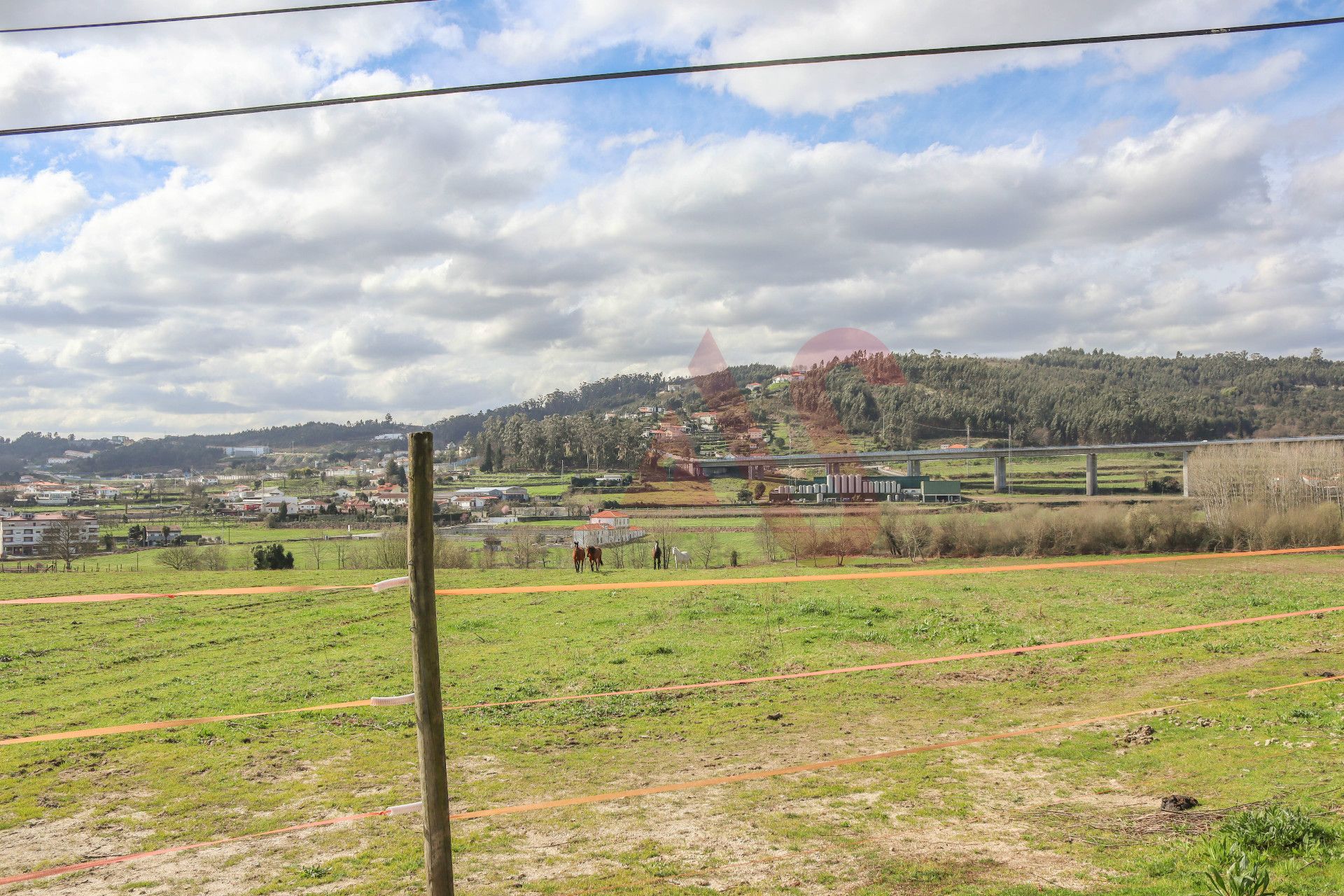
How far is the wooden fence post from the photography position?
420 cm

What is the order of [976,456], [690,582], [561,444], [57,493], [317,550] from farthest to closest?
[561,444] < [57,493] < [976,456] < [317,550] < [690,582]

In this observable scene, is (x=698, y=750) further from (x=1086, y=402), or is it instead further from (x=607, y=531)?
(x=1086, y=402)

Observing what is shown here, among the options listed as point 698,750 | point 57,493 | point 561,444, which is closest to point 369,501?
point 561,444

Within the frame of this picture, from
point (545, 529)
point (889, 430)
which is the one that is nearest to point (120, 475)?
point (545, 529)

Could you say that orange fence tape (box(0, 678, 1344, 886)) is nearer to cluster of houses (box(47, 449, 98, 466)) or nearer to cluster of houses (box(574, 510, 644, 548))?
cluster of houses (box(574, 510, 644, 548))

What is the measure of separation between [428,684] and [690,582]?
35.2 feet

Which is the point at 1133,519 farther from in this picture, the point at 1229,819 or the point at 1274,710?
the point at 1229,819

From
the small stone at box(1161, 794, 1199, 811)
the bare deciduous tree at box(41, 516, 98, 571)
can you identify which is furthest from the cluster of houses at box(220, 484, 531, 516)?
the small stone at box(1161, 794, 1199, 811)

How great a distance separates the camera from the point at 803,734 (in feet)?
32.0

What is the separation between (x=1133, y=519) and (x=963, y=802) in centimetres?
4140

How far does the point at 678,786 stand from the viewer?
25.7 feet

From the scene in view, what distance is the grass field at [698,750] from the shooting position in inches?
232

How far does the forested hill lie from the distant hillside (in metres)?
0.19

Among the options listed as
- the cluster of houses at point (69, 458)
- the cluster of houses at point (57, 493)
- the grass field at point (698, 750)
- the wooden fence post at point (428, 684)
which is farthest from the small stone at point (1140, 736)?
the cluster of houses at point (69, 458)
